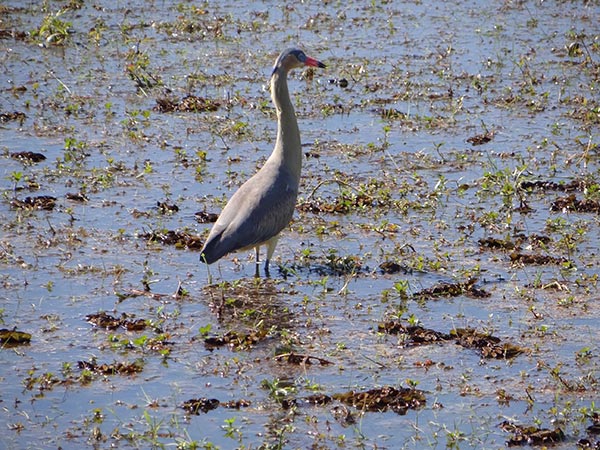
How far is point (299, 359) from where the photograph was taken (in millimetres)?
7031

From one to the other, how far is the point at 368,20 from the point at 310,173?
5118mm

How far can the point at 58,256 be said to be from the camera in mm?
8664

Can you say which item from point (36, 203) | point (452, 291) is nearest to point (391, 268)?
point (452, 291)

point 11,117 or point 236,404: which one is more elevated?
point 11,117

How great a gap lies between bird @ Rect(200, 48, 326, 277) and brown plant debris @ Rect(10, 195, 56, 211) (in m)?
1.64

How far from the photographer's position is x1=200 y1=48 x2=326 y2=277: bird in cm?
824

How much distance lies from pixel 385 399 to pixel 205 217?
10.5 feet

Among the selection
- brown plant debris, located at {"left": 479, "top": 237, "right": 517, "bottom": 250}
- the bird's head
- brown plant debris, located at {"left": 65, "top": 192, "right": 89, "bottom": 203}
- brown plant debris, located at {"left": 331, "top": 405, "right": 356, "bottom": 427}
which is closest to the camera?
brown plant debris, located at {"left": 331, "top": 405, "right": 356, "bottom": 427}

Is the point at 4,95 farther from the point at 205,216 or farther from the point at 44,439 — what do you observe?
the point at 44,439

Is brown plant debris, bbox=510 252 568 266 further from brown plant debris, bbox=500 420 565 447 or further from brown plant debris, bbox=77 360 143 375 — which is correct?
brown plant debris, bbox=77 360 143 375

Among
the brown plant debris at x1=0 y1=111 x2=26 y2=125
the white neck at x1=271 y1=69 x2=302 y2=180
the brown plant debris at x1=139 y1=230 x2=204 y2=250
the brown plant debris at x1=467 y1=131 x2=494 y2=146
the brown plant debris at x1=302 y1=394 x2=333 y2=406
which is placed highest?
the white neck at x1=271 y1=69 x2=302 y2=180

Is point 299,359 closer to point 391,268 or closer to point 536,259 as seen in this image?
point 391,268

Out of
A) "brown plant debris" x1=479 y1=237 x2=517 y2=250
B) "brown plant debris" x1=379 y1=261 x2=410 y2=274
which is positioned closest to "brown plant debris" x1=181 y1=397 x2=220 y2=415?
"brown plant debris" x1=379 y1=261 x2=410 y2=274

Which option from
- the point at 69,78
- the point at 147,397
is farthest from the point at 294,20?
the point at 147,397
